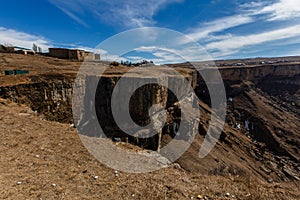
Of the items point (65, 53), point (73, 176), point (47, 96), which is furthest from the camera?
point (65, 53)

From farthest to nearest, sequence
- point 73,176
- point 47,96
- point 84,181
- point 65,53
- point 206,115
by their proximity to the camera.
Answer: point 206,115, point 65,53, point 47,96, point 73,176, point 84,181

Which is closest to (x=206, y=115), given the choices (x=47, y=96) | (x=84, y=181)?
(x=47, y=96)

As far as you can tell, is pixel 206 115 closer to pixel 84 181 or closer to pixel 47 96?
pixel 47 96

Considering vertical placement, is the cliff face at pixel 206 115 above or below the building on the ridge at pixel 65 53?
below

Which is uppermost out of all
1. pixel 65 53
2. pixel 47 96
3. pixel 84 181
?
pixel 65 53

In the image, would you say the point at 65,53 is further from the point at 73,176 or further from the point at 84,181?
the point at 84,181

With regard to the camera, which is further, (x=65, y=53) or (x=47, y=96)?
(x=65, y=53)

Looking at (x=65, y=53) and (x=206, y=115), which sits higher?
(x=65, y=53)

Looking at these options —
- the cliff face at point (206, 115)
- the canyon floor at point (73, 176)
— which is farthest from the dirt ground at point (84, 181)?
the cliff face at point (206, 115)

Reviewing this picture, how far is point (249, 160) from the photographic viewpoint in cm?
2545

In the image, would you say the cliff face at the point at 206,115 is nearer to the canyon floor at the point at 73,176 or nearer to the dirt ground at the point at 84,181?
the canyon floor at the point at 73,176

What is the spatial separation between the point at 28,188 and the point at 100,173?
164 cm

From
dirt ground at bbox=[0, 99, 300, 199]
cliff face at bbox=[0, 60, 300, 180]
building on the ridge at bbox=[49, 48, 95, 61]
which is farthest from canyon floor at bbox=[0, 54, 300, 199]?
building on the ridge at bbox=[49, 48, 95, 61]

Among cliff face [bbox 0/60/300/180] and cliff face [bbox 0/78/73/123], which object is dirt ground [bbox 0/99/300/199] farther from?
cliff face [bbox 0/78/73/123]
